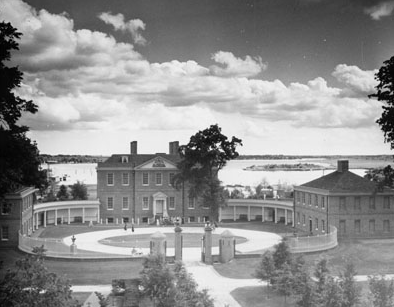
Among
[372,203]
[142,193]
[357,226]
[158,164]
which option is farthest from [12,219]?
[372,203]

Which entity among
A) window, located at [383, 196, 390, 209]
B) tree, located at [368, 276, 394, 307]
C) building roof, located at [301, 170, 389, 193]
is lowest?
tree, located at [368, 276, 394, 307]

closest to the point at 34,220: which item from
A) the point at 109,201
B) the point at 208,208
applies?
Result: the point at 109,201

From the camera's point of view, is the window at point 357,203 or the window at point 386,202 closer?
the window at point 357,203

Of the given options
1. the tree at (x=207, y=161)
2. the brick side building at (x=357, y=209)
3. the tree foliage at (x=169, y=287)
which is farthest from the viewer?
the tree at (x=207, y=161)

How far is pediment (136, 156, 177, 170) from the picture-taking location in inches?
2285

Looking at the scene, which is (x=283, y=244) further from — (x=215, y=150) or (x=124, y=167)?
(x=124, y=167)

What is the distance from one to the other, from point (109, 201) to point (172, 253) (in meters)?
23.5

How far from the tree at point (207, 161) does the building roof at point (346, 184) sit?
1096 cm

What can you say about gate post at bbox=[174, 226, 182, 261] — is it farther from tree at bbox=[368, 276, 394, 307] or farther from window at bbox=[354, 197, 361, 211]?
window at bbox=[354, 197, 361, 211]

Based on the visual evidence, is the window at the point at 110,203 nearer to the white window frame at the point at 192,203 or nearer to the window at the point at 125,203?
the window at the point at 125,203

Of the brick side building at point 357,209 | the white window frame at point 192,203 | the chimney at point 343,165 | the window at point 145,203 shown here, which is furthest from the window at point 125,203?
the chimney at point 343,165

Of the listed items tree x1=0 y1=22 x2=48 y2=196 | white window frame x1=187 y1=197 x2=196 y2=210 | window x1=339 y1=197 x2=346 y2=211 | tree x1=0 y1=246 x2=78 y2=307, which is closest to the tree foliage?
tree x1=0 y1=246 x2=78 y2=307

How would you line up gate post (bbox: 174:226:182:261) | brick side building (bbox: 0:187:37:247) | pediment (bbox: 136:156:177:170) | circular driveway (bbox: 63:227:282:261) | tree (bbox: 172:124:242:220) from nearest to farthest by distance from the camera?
gate post (bbox: 174:226:182:261), circular driveway (bbox: 63:227:282:261), brick side building (bbox: 0:187:37:247), tree (bbox: 172:124:242:220), pediment (bbox: 136:156:177:170)

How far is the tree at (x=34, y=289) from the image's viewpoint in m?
15.0
